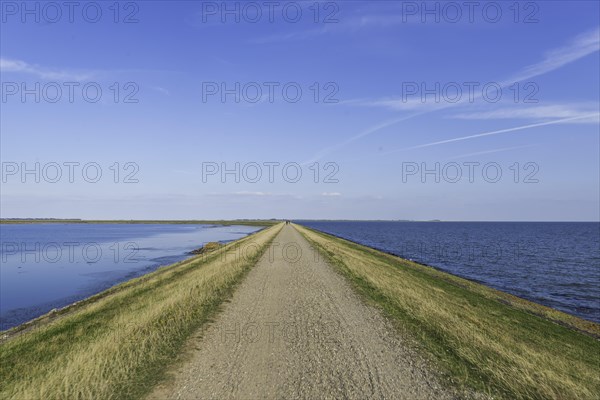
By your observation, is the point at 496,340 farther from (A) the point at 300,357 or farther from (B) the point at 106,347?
(B) the point at 106,347

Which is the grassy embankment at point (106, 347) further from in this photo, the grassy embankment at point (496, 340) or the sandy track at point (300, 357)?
the grassy embankment at point (496, 340)

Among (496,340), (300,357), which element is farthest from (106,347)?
(496,340)

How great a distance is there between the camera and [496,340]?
11055 millimetres

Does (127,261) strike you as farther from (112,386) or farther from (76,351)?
(112,386)

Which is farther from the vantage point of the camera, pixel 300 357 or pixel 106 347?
pixel 106 347

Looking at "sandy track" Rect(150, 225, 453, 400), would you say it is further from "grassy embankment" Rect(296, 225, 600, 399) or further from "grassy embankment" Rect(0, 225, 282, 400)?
"grassy embankment" Rect(296, 225, 600, 399)

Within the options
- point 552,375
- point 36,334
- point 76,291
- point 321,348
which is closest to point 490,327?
point 552,375

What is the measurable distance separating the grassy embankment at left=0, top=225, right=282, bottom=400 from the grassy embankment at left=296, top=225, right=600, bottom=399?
703cm

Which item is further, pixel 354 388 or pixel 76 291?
pixel 76 291

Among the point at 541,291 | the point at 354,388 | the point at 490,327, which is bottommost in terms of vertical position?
the point at 541,291

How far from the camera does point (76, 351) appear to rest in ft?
31.3

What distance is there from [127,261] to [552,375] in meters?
42.9

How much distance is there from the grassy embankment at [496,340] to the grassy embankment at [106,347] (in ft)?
23.1

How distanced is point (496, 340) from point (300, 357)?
6764 millimetres
